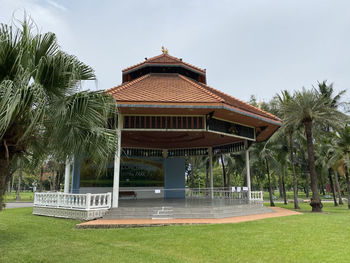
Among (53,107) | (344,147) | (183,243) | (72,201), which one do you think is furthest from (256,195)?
(53,107)

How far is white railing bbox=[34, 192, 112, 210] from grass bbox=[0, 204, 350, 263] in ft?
4.78

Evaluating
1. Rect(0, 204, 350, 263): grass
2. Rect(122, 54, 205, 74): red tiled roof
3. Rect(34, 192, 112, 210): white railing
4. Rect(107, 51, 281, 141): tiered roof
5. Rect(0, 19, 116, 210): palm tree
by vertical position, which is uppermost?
Rect(122, 54, 205, 74): red tiled roof

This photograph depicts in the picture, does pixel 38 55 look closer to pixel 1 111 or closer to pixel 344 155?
pixel 1 111

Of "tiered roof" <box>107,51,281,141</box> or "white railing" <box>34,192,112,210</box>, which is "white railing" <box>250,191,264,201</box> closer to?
"tiered roof" <box>107,51,281,141</box>

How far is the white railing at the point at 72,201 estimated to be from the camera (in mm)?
10617

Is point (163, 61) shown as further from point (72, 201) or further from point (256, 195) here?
point (256, 195)

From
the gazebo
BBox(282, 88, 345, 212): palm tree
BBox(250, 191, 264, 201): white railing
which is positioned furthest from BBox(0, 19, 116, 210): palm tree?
BBox(282, 88, 345, 212): palm tree

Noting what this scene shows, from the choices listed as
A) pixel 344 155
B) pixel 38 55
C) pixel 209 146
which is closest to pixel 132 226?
pixel 38 55

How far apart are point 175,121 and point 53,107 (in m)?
7.19

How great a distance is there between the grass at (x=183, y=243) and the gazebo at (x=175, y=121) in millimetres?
2858

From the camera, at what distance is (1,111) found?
3791 mm

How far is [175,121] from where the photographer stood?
11.8 meters

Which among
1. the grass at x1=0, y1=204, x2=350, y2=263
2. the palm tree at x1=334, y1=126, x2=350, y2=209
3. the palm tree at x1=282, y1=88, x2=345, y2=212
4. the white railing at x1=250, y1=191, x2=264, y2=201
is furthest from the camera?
the palm tree at x1=334, y1=126, x2=350, y2=209

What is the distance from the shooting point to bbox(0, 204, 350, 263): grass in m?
5.46
